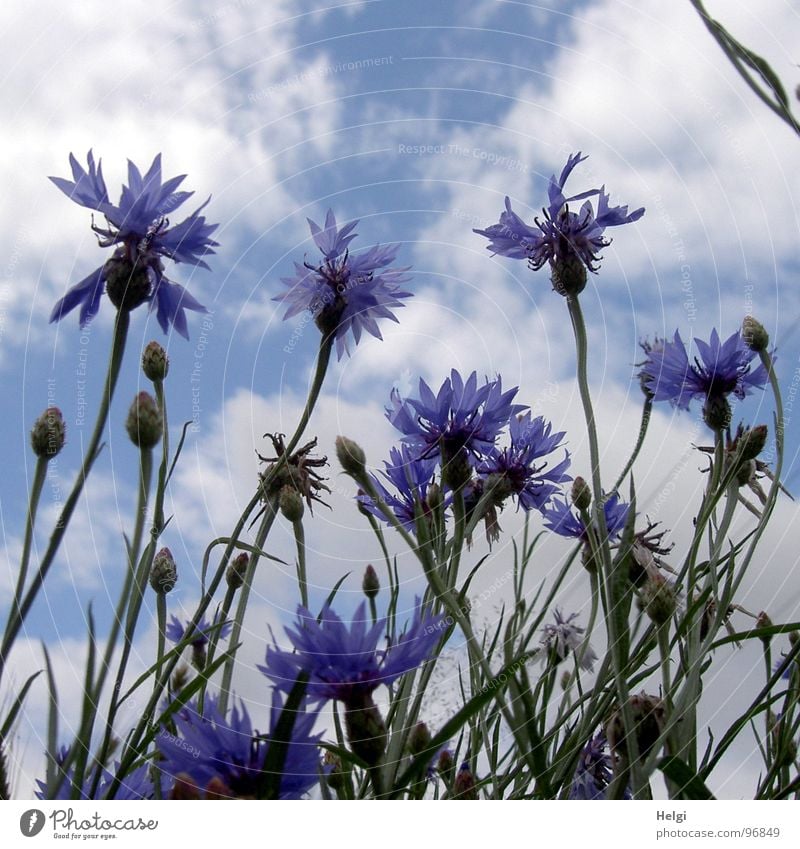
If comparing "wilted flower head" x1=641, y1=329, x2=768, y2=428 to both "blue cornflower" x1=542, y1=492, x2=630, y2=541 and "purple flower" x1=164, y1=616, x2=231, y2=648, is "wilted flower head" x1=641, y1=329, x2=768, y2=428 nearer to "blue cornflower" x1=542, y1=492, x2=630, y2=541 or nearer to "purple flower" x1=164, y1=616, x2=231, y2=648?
"blue cornflower" x1=542, y1=492, x2=630, y2=541

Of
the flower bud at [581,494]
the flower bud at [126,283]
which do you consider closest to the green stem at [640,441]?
the flower bud at [581,494]

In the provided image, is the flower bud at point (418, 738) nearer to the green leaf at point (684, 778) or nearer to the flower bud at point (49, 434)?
the green leaf at point (684, 778)

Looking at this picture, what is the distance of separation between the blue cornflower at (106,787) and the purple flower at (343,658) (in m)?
0.17

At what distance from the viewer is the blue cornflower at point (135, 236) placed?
58 cm

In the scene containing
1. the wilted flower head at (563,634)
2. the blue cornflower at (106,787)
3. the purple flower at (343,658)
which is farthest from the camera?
the wilted flower head at (563,634)

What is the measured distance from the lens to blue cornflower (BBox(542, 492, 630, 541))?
0.72 metres

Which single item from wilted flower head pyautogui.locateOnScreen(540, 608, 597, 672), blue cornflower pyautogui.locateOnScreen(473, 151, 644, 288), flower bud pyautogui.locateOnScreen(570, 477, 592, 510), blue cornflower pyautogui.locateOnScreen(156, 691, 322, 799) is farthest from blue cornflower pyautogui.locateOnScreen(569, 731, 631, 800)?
blue cornflower pyautogui.locateOnScreen(473, 151, 644, 288)

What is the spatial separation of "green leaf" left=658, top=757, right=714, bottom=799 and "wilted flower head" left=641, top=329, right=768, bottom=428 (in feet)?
1.03

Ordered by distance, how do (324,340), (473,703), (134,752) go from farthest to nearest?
1. (324,340)
2. (134,752)
3. (473,703)
